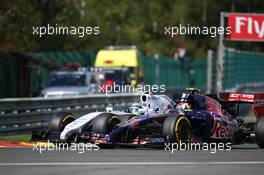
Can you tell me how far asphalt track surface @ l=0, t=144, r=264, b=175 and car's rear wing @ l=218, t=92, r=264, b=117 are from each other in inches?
81.0

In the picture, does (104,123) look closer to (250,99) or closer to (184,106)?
(184,106)

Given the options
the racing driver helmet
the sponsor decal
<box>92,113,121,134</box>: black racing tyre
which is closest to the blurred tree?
<box>92,113,121,134</box>: black racing tyre

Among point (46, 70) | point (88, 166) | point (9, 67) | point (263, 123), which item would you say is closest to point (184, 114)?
point (263, 123)

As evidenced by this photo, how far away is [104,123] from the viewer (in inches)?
664

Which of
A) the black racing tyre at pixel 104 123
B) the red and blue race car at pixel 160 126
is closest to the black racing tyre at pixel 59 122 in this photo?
the red and blue race car at pixel 160 126

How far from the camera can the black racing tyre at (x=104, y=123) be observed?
55.2 ft

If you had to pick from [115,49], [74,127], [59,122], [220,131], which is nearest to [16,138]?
[59,122]

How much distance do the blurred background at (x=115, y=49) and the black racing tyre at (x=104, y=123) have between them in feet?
42.3

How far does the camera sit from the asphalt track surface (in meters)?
12.5

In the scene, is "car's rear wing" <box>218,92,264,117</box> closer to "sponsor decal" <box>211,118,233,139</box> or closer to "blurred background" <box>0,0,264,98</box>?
"sponsor decal" <box>211,118,233,139</box>

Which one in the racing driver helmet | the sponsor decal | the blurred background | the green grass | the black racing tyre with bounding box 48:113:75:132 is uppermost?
the blurred background

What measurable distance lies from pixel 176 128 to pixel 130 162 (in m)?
2.67

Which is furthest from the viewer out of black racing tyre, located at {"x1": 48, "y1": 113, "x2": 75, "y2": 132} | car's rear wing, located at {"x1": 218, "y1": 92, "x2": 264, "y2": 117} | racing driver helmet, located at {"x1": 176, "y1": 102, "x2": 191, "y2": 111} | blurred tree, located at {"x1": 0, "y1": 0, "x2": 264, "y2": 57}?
blurred tree, located at {"x1": 0, "y1": 0, "x2": 264, "y2": 57}

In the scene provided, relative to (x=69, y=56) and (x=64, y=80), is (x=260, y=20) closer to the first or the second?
(x=64, y=80)
